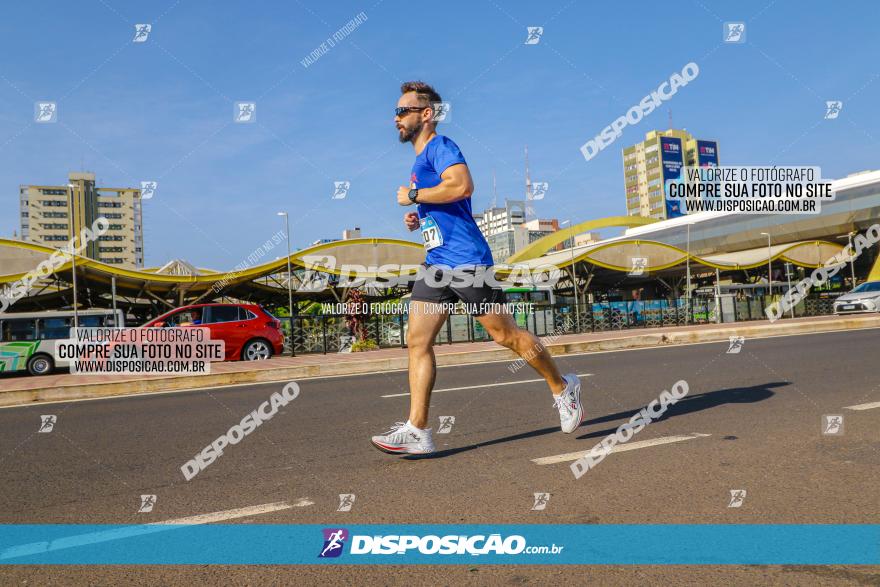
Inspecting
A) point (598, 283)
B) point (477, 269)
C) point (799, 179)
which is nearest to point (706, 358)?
point (477, 269)

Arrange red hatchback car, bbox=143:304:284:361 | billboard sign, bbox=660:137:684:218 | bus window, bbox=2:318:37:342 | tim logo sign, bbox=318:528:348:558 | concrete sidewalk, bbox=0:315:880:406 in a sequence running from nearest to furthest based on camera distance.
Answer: tim logo sign, bbox=318:528:348:558, concrete sidewalk, bbox=0:315:880:406, red hatchback car, bbox=143:304:284:361, bus window, bbox=2:318:37:342, billboard sign, bbox=660:137:684:218

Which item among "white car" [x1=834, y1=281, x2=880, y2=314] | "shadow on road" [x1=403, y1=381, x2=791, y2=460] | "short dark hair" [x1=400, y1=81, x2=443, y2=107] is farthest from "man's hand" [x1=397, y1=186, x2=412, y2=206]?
"white car" [x1=834, y1=281, x2=880, y2=314]

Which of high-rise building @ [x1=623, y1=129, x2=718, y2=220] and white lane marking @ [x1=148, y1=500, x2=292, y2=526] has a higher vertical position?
high-rise building @ [x1=623, y1=129, x2=718, y2=220]

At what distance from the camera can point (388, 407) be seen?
5.84 m

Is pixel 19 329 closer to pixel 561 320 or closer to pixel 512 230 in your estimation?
pixel 561 320

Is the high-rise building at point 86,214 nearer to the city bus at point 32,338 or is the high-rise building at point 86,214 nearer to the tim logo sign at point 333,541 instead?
the city bus at point 32,338

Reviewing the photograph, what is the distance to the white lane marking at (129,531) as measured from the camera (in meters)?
2.31

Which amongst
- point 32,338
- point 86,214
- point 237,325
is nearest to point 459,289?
point 237,325

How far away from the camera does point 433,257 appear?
12.6 ft

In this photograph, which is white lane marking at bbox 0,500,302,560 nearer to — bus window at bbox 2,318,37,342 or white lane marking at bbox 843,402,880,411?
white lane marking at bbox 843,402,880,411

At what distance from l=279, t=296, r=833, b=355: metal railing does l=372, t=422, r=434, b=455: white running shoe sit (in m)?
15.1

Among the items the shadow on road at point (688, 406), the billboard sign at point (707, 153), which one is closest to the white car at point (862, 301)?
the shadow on road at point (688, 406)

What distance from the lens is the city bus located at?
17.0 metres

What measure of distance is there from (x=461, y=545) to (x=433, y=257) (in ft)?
6.44
